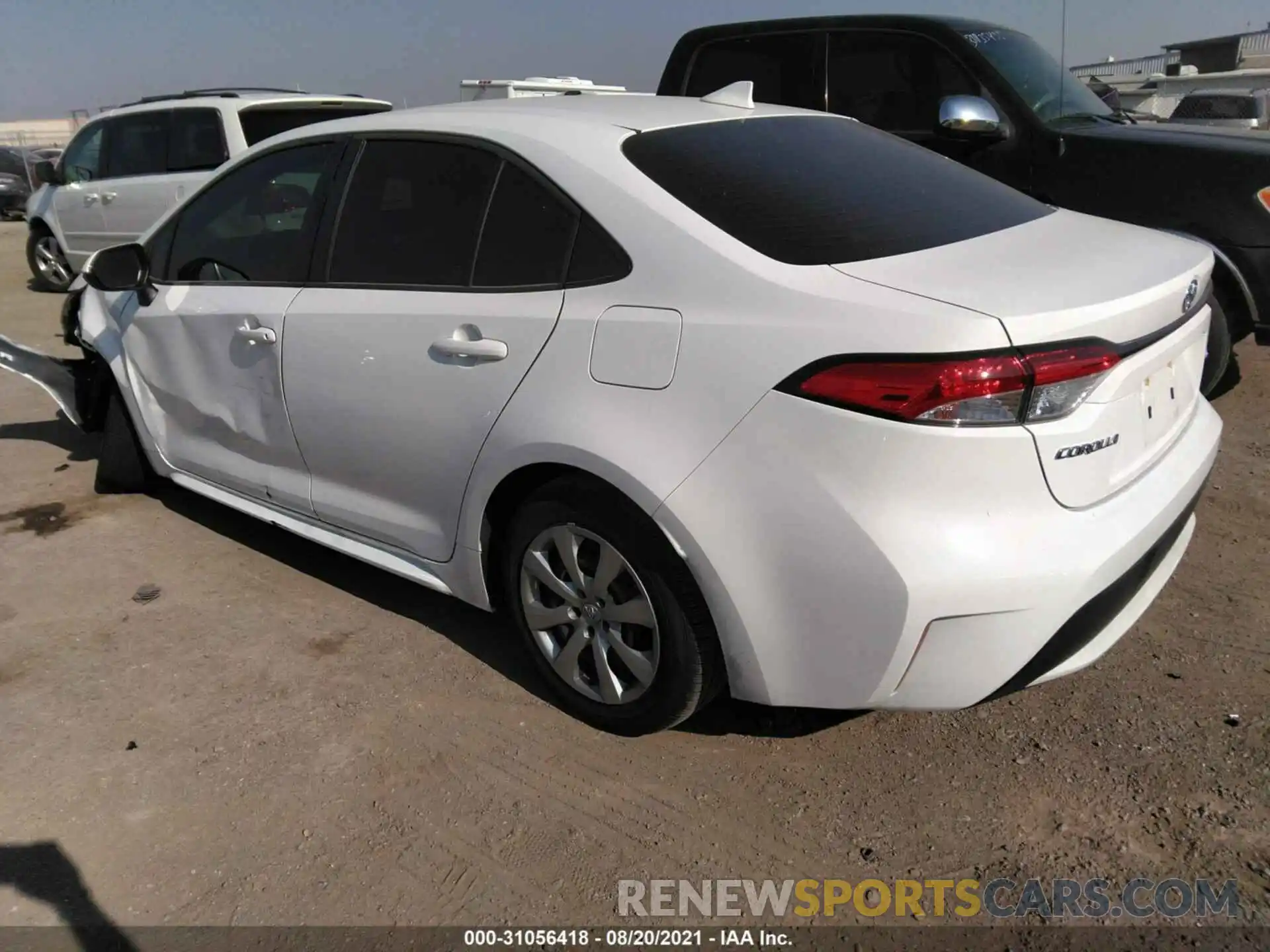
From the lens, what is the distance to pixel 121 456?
15.2ft

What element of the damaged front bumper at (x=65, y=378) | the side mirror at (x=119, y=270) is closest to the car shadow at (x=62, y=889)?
the side mirror at (x=119, y=270)

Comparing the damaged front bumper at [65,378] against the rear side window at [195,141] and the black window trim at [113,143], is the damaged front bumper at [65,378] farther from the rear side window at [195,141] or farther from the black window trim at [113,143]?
the black window trim at [113,143]

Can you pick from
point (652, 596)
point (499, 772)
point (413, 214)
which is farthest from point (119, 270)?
point (652, 596)

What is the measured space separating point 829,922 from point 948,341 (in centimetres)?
129

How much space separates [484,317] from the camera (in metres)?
2.84

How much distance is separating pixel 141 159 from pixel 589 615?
8350 mm

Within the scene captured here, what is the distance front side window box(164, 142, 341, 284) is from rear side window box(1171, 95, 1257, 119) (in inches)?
622

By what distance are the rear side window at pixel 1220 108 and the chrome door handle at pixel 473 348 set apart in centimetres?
1621

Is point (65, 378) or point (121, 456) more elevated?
point (65, 378)

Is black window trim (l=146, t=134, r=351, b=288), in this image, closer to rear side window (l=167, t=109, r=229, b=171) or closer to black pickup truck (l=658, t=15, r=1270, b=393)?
black pickup truck (l=658, t=15, r=1270, b=393)

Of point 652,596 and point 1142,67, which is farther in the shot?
point 1142,67

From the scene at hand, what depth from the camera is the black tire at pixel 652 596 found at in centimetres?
251

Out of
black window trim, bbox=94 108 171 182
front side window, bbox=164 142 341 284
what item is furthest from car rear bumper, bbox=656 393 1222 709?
black window trim, bbox=94 108 171 182

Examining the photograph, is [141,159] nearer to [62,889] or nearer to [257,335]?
[257,335]
